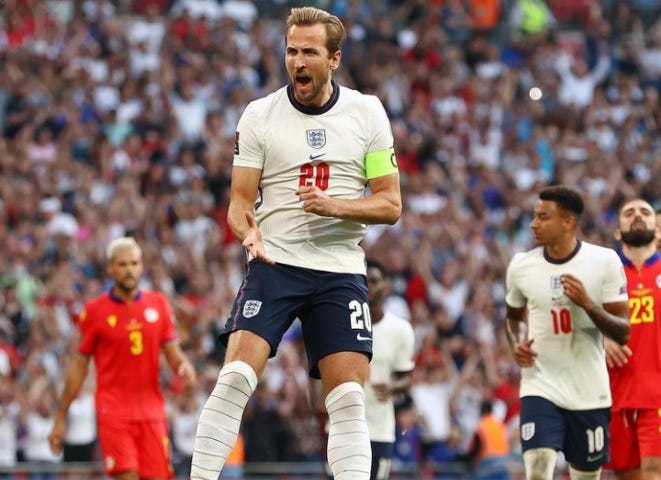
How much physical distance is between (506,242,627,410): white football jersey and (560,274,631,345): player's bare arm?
0.44ft

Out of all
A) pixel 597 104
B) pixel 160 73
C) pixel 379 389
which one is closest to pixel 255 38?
pixel 160 73

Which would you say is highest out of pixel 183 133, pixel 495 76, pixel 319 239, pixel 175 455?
pixel 495 76

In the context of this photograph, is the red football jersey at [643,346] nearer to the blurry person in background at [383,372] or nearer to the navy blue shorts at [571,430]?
the navy blue shorts at [571,430]

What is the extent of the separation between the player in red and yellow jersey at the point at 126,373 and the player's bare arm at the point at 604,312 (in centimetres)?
358

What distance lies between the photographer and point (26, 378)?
17.6 metres

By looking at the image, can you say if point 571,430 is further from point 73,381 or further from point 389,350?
point 73,381

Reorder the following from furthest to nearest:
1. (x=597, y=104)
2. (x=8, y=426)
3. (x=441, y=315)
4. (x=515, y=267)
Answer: (x=597, y=104) < (x=441, y=315) < (x=8, y=426) < (x=515, y=267)

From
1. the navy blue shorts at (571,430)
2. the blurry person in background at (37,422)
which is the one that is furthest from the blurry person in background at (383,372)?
the blurry person in background at (37,422)

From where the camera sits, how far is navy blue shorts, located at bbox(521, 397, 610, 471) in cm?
1123

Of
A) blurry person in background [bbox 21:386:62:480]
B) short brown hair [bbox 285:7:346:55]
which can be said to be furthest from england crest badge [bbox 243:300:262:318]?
blurry person in background [bbox 21:386:62:480]

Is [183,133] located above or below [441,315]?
above

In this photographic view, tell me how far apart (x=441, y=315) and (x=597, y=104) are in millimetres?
6741

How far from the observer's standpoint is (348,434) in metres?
8.65

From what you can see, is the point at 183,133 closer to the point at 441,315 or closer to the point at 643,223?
the point at 441,315
